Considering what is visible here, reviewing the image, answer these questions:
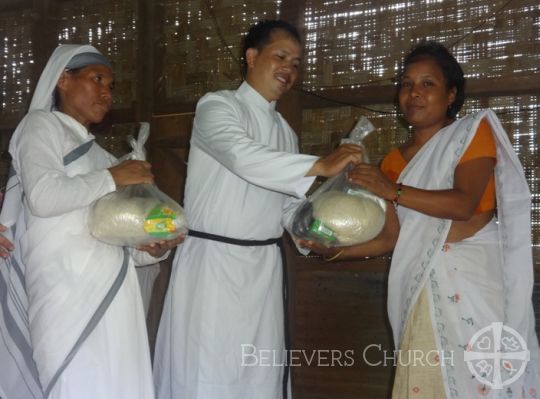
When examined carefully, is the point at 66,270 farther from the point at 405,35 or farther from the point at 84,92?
the point at 405,35

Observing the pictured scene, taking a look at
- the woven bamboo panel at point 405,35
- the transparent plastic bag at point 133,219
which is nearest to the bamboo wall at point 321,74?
the woven bamboo panel at point 405,35

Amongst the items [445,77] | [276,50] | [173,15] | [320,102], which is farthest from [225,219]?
[173,15]

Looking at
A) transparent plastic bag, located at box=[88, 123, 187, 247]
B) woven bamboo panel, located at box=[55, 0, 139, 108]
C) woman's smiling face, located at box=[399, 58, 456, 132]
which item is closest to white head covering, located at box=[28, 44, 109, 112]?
transparent plastic bag, located at box=[88, 123, 187, 247]

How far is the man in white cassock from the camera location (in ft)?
7.05

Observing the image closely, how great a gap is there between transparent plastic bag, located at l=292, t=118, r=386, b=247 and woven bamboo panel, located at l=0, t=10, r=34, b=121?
2941mm

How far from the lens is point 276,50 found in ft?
8.05

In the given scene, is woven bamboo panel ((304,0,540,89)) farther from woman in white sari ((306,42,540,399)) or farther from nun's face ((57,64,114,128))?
nun's face ((57,64,114,128))

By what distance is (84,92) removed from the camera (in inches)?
89.1

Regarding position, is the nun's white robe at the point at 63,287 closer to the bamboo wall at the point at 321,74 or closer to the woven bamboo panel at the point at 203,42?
the bamboo wall at the point at 321,74

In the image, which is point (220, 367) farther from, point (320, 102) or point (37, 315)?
point (320, 102)

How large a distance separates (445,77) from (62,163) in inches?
58.2

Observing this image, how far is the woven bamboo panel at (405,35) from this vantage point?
306cm

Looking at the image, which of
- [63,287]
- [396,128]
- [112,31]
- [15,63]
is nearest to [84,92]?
[63,287]

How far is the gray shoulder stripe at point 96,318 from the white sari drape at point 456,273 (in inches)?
39.8
